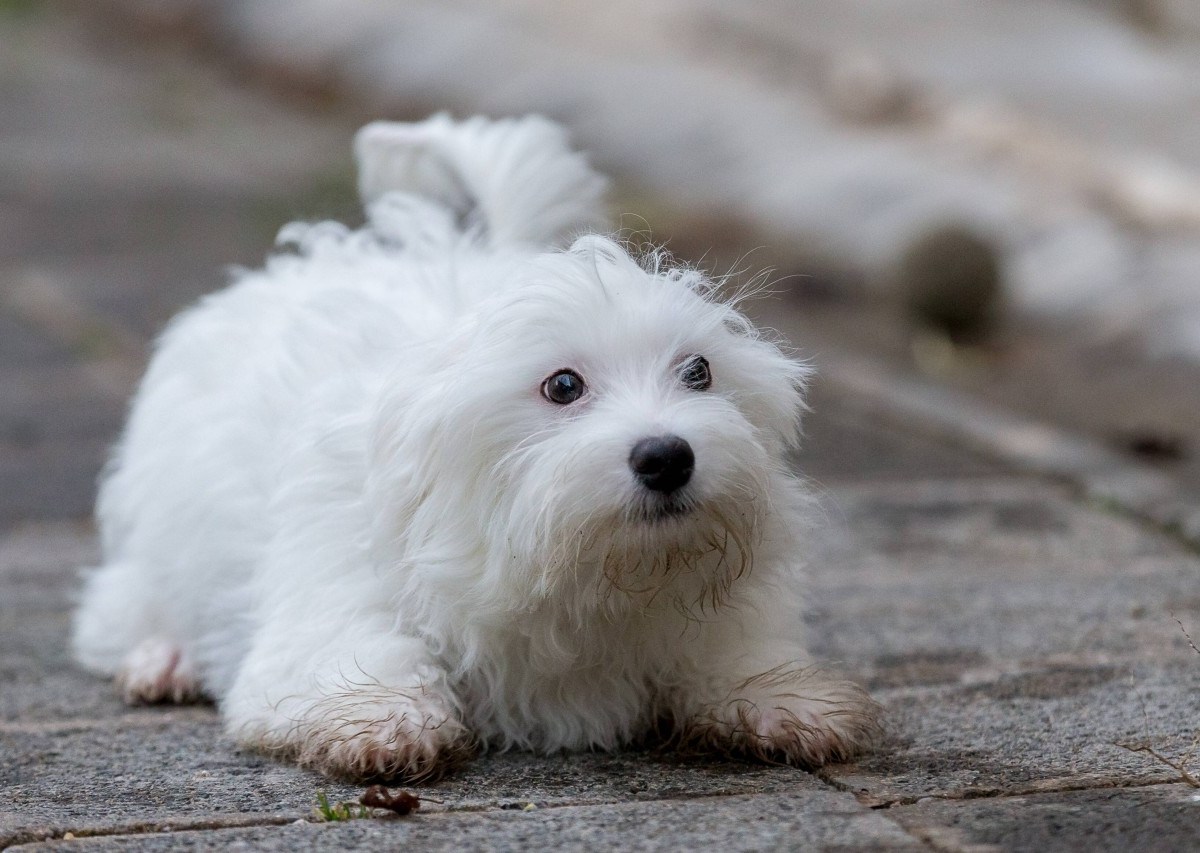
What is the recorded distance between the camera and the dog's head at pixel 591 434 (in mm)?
3244

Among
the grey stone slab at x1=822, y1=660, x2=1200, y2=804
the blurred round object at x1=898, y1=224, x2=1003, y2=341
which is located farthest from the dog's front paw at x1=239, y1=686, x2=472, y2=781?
the blurred round object at x1=898, y1=224, x2=1003, y2=341

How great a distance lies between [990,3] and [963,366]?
428 centimetres

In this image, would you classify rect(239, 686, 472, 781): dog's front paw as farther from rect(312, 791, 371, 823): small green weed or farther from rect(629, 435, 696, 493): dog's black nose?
rect(629, 435, 696, 493): dog's black nose

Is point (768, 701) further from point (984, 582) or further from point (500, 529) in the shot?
point (984, 582)

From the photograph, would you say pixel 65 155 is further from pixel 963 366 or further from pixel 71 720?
pixel 71 720

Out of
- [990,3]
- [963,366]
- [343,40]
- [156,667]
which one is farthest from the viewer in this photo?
[343,40]

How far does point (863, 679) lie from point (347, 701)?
1490 mm

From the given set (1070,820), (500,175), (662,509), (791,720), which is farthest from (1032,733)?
(500,175)

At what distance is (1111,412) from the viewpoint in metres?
8.19

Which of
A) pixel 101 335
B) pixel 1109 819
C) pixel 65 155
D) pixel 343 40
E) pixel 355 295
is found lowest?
pixel 1109 819

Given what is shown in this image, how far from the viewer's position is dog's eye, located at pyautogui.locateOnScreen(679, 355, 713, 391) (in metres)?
3.49

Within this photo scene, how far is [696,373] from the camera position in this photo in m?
3.52

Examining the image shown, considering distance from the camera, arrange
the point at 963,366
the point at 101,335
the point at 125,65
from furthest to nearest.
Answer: the point at 125,65 < the point at 101,335 < the point at 963,366

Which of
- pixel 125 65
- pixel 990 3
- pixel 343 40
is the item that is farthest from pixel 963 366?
pixel 125 65
